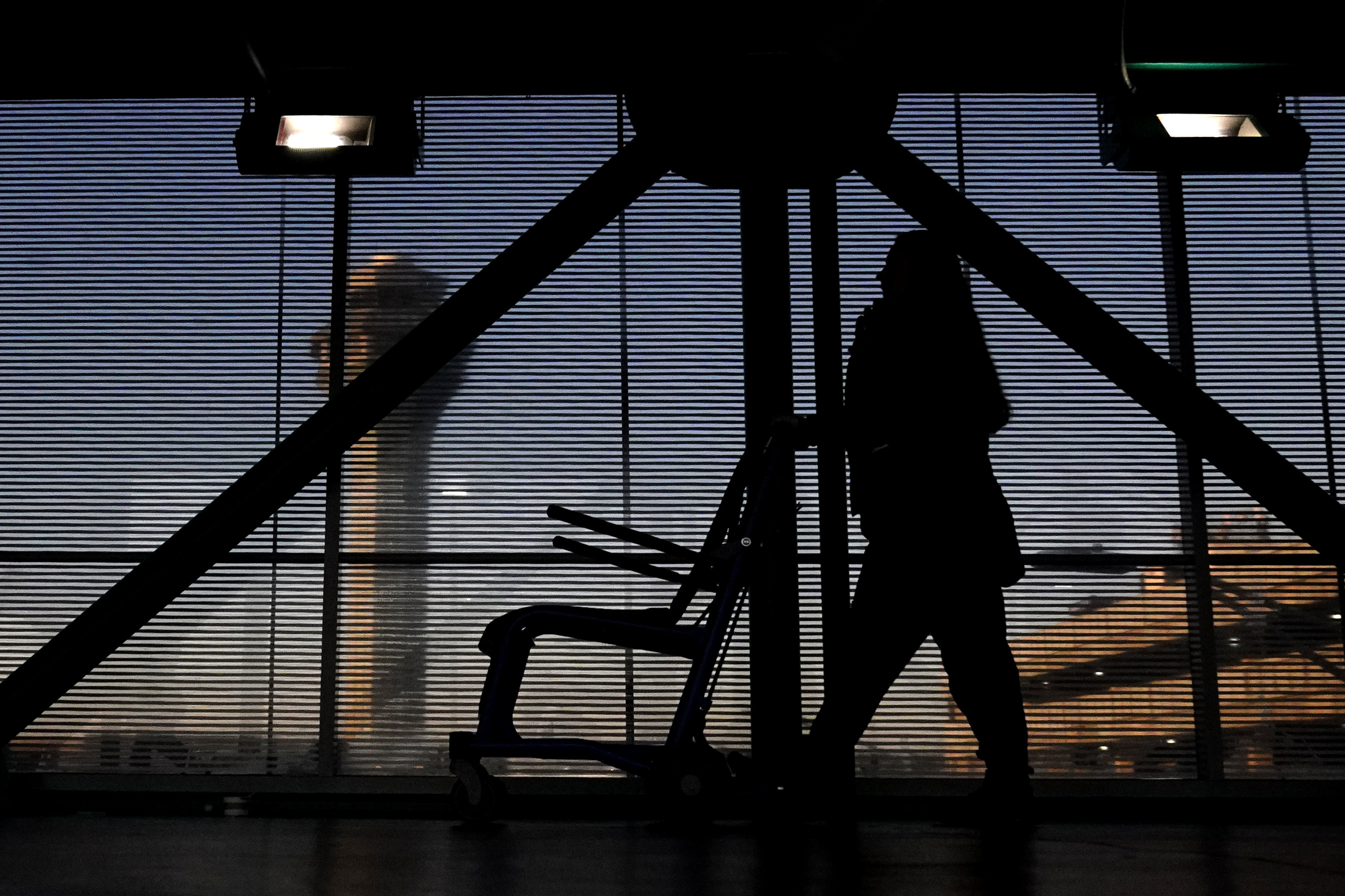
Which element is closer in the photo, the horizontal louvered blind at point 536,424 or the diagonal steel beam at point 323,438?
the diagonal steel beam at point 323,438

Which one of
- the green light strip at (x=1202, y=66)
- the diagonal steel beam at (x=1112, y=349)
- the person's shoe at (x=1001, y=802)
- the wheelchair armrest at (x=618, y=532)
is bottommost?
the person's shoe at (x=1001, y=802)

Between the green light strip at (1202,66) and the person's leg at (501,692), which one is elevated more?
the green light strip at (1202,66)

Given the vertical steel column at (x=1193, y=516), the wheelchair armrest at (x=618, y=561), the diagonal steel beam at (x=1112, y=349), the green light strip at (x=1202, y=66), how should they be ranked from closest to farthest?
the wheelchair armrest at (x=618, y=561) → the diagonal steel beam at (x=1112, y=349) → the green light strip at (x=1202, y=66) → the vertical steel column at (x=1193, y=516)

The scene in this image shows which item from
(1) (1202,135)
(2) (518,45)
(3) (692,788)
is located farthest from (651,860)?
(2) (518,45)

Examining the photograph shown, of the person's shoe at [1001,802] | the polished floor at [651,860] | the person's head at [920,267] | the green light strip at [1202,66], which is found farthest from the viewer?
the green light strip at [1202,66]

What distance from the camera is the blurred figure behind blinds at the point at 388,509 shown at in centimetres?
393

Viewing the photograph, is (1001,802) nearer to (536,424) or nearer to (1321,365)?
(536,424)

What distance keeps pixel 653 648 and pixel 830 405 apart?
127 cm

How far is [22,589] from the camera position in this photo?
3.99m

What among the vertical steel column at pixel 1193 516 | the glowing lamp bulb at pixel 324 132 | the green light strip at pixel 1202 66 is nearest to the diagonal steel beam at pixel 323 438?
the glowing lamp bulb at pixel 324 132

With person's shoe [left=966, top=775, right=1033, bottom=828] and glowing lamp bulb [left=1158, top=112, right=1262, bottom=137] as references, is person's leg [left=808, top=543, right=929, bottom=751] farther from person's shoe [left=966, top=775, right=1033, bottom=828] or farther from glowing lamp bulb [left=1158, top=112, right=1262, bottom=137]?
glowing lamp bulb [left=1158, top=112, right=1262, bottom=137]

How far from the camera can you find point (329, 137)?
3514 millimetres

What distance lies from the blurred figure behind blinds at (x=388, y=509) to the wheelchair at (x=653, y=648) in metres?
1.00

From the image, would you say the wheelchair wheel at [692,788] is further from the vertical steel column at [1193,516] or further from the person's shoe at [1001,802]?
the vertical steel column at [1193,516]
